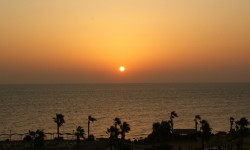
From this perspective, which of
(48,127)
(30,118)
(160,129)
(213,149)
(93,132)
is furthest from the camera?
(30,118)

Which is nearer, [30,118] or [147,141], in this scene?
[147,141]

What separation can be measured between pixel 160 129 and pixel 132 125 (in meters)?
53.1

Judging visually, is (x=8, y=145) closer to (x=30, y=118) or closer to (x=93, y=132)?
(x=93, y=132)

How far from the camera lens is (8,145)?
5422 cm

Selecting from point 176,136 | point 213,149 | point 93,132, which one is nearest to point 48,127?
point 93,132

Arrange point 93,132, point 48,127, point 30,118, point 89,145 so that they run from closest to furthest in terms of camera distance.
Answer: point 89,145, point 93,132, point 48,127, point 30,118

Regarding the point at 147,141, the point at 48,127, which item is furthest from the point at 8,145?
the point at 48,127

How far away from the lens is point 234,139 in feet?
178

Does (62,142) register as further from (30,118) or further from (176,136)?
(30,118)

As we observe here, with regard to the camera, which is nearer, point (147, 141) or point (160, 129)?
point (160, 129)

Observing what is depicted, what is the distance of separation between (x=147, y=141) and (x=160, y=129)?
31.7 ft

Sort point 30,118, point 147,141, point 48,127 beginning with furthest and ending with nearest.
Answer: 1. point 30,118
2. point 48,127
3. point 147,141

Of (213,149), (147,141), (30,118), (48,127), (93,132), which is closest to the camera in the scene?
(213,149)

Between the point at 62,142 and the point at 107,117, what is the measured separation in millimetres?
70965
